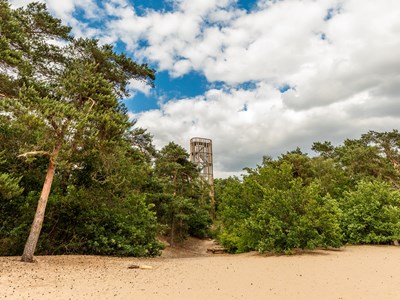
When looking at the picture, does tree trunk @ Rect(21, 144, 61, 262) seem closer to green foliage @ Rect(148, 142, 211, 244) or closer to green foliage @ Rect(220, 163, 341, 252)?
green foliage @ Rect(220, 163, 341, 252)

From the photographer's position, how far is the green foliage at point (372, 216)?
1636 cm

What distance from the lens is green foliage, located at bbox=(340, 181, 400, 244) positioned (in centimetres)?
1636

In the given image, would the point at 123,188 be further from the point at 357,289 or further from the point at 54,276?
the point at 357,289

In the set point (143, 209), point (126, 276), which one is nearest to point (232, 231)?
point (143, 209)

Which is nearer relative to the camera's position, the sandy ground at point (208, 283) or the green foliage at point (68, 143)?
the sandy ground at point (208, 283)

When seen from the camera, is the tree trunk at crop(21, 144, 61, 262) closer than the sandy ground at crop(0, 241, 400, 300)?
No

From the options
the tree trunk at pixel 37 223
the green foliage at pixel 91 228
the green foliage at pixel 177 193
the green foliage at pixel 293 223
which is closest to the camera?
the tree trunk at pixel 37 223

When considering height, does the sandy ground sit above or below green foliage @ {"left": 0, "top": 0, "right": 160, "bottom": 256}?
below

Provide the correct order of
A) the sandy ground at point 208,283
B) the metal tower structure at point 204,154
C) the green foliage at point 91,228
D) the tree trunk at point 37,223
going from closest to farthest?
the sandy ground at point 208,283 < the tree trunk at point 37,223 < the green foliage at point 91,228 < the metal tower structure at point 204,154

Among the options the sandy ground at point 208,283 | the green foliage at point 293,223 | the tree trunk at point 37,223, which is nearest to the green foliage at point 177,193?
the green foliage at point 293,223

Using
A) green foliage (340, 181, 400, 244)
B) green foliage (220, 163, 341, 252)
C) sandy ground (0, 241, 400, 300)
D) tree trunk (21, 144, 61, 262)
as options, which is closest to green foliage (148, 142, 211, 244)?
green foliage (220, 163, 341, 252)

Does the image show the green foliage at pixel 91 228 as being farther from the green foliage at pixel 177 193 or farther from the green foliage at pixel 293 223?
the green foliage at pixel 177 193

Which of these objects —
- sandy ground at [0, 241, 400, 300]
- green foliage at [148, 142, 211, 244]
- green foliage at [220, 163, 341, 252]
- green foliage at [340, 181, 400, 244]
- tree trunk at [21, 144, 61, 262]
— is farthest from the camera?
green foliage at [148, 142, 211, 244]

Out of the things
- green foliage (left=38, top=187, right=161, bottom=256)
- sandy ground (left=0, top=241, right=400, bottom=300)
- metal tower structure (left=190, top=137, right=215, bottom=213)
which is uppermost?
metal tower structure (left=190, top=137, right=215, bottom=213)
